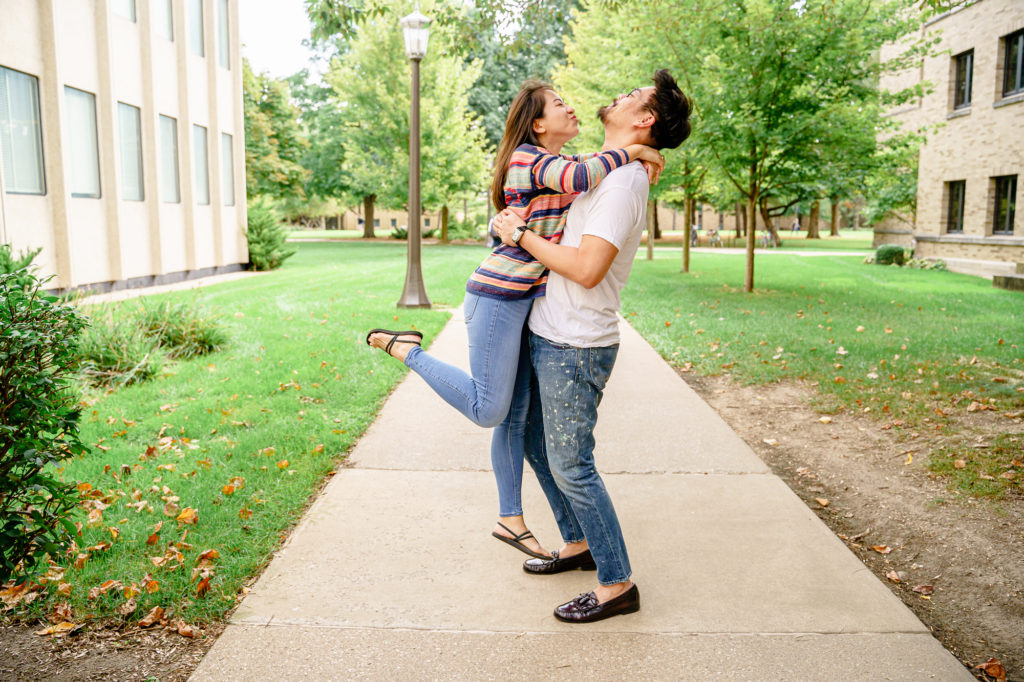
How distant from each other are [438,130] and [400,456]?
32.1 m

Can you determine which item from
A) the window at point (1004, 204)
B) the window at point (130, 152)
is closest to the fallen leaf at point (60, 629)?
the window at point (130, 152)

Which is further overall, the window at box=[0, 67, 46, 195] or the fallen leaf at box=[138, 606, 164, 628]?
the window at box=[0, 67, 46, 195]

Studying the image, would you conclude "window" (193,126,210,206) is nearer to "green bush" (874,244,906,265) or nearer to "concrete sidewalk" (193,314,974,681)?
"concrete sidewalk" (193,314,974,681)

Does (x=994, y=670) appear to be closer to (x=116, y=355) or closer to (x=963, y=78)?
(x=116, y=355)

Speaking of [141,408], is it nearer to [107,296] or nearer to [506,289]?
[506,289]

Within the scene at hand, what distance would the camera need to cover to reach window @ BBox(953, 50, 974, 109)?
23906mm

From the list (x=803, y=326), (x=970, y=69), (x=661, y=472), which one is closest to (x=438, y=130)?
(x=970, y=69)

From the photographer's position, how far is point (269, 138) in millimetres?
38125

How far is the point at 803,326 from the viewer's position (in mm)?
11742

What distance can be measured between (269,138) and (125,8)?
22.0 meters

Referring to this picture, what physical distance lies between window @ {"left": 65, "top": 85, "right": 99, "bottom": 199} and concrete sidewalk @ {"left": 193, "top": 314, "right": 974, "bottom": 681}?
41.0 feet

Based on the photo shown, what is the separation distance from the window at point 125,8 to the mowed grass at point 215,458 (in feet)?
29.4

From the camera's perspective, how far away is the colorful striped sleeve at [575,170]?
297 cm

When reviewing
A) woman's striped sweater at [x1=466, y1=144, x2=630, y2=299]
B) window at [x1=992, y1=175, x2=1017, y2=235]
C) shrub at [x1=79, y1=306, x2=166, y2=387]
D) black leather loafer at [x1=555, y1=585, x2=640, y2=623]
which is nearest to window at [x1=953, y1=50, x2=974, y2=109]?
window at [x1=992, y1=175, x2=1017, y2=235]
